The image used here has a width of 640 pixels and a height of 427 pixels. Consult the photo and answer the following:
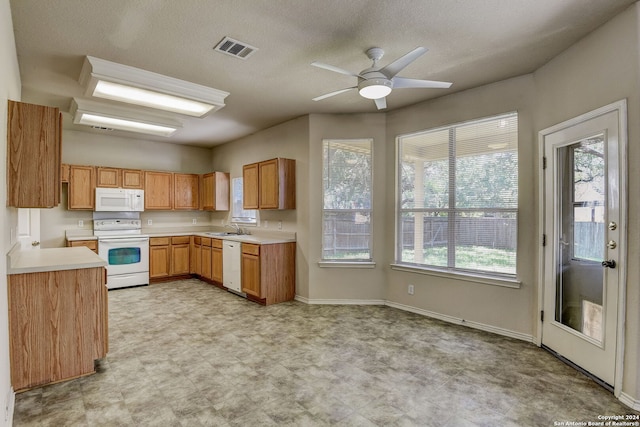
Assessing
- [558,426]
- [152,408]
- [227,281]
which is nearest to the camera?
[558,426]

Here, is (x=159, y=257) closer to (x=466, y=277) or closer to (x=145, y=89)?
(x=145, y=89)

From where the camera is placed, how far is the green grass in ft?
11.7

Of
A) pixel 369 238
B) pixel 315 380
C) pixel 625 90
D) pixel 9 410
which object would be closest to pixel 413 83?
pixel 625 90

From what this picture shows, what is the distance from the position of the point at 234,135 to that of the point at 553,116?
4794 millimetres

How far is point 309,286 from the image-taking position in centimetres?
477

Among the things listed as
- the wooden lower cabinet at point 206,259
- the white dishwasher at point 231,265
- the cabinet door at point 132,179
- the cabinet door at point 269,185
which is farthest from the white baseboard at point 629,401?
the cabinet door at point 132,179

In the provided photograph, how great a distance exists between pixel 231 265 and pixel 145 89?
2829 mm

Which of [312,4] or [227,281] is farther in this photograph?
[227,281]

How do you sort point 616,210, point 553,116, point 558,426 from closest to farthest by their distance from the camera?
1. point 558,426
2. point 616,210
3. point 553,116

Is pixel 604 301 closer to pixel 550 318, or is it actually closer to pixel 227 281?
pixel 550 318

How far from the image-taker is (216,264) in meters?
5.74

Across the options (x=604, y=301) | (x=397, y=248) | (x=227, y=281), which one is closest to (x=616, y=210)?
(x=604, y=301)

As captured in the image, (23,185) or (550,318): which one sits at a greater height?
(23,185)

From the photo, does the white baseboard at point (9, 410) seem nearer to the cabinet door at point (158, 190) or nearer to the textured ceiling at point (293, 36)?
the textured ceiling at point (293, 36)
